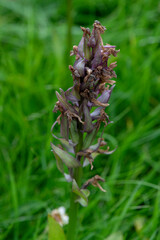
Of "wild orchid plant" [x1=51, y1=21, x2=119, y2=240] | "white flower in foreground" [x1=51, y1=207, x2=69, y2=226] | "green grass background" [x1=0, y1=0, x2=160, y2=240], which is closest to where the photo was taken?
"wild orchid plant" [x1=51, y1=21, x2=119, y2=240]

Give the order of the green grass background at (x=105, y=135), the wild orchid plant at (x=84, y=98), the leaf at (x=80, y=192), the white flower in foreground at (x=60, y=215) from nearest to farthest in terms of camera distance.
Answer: the wild orchid plant at (x=84, y=98) → the leaf at (x=80, y=192) → the white flower in foreground at (x=60, y=215) → the green grass background at (x=105, y=135)

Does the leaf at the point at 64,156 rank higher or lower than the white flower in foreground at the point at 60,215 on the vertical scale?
higher

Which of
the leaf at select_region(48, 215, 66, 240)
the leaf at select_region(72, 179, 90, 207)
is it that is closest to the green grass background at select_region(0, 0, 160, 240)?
the leaf at select_region(48, 215, 66, 240)

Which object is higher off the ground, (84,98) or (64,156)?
(84,98)

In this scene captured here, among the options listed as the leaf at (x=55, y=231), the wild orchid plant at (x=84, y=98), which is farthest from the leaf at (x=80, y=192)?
the leaf at (x=55, y=231)

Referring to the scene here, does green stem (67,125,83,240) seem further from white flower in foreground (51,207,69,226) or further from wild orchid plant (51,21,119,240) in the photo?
white flower in foreground (51,207,69,226)

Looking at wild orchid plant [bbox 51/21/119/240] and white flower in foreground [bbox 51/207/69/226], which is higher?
wild orchid plant [bbox 51/21/119/240]

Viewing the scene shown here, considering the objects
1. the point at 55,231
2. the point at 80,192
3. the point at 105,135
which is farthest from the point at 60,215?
the point at 105,135

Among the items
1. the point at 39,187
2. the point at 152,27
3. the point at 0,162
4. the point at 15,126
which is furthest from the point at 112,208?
the point at 152,27

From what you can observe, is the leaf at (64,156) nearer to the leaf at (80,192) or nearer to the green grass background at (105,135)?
the leaf at (80,192)

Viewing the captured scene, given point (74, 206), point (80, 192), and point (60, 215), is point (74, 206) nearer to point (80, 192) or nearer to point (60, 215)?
point (80, 192)
